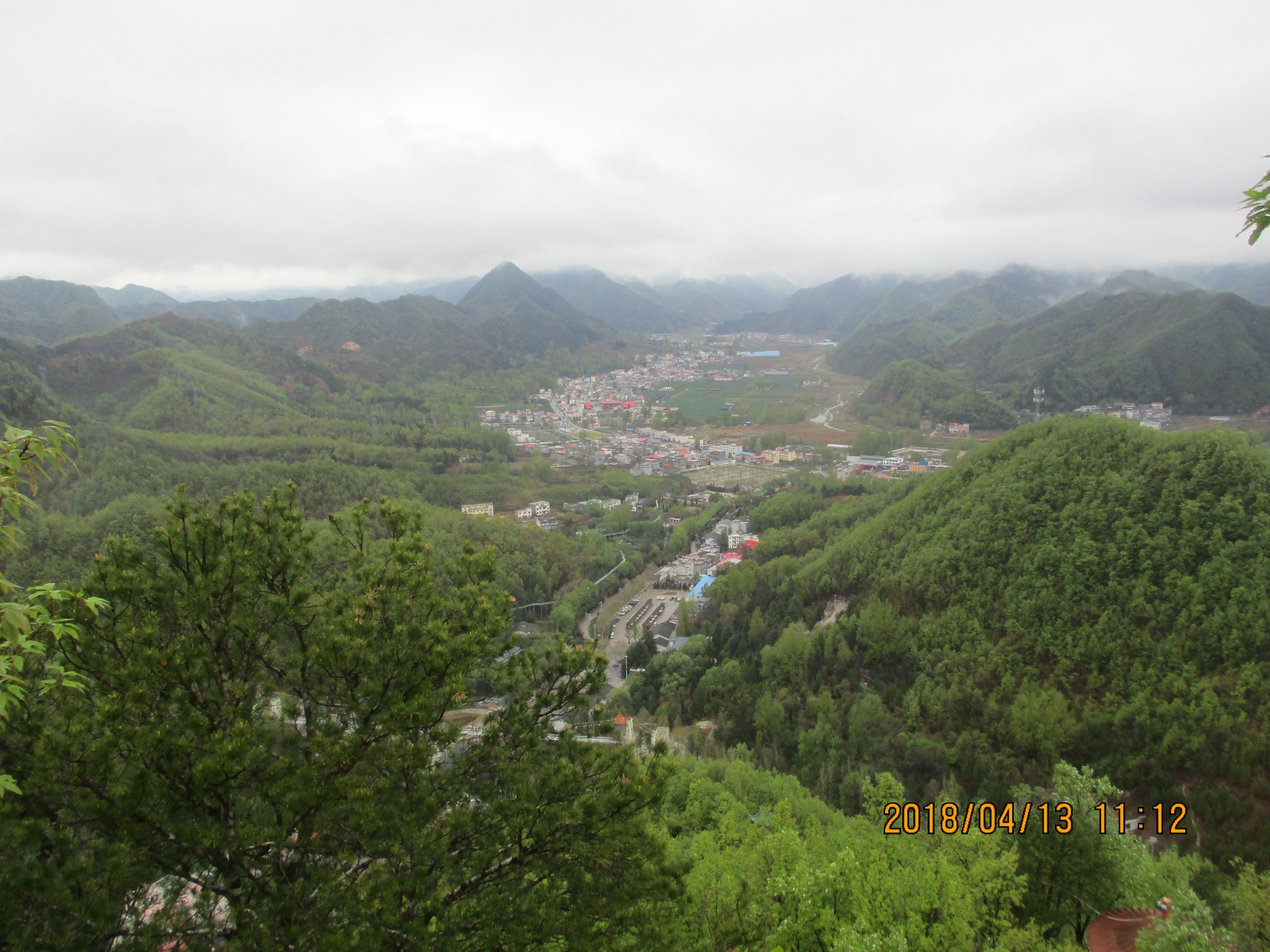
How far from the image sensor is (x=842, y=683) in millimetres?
22172

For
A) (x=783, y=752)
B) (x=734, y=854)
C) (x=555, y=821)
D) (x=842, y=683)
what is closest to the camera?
(x=555, y=821)

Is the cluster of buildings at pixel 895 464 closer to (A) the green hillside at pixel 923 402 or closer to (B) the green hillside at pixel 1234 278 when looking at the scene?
(A) the green hillside at pixel 923 402

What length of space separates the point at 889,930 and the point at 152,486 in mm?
44332

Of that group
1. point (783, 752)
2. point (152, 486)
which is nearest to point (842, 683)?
point (783, 752)

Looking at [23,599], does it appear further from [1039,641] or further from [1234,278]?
[1234,278]

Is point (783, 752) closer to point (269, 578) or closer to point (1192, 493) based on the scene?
point (1192, 493)

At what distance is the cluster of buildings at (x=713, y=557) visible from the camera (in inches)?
1417

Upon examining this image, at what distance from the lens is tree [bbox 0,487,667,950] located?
346 centimetres

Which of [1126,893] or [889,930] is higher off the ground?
[889,930]

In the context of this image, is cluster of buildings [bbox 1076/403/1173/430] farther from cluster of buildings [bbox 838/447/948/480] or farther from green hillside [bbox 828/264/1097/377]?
green hillside [bbox 828/264/1097/377]

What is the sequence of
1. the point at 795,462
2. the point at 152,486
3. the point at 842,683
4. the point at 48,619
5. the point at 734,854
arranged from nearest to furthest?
the point at 48,619
the point at 734,854
the point at 842,683
the point at 152,486
the point at 795,462

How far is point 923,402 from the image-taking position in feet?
255

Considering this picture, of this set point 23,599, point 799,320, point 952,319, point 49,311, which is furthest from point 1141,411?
point 49,311

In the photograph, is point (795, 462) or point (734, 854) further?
point (795, 462)
